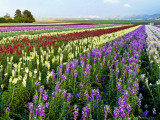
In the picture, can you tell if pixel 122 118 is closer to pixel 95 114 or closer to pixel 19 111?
pixel 95 114

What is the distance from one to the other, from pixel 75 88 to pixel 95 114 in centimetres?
121

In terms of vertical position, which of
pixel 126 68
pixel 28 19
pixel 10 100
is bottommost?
pixel 10 100

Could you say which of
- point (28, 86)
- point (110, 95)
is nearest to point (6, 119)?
point (28, 86)

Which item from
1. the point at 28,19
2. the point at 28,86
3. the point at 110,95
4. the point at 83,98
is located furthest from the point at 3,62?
the point at 28,19

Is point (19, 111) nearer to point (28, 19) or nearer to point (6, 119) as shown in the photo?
point (6, 119)

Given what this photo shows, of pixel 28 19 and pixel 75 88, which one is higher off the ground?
pixel 28 19

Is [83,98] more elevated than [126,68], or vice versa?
[126,68]

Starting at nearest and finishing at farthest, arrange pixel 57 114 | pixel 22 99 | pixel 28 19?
pixel 57 114
pixel 22 99
pixel 28 19

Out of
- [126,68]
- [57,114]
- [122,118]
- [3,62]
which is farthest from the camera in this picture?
[3,62]

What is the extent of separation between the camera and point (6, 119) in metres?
2.67

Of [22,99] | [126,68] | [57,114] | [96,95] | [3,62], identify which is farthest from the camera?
[3,62]

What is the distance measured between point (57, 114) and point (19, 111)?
0.92 m

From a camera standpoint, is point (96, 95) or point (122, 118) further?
point (96, 95)

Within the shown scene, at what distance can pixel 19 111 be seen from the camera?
3.30 meters
